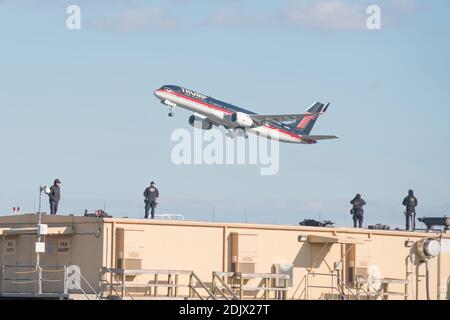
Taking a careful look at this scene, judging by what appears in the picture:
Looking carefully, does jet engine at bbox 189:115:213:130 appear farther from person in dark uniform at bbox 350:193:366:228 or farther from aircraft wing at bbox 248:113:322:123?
person in dark uniform at bbox 350:193:366:228

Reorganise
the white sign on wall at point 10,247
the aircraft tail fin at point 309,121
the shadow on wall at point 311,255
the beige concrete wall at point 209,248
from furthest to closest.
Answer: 1. the aircraft tail fin at point 309,121
2. the shadow on wall at point 311,255
3. the white sign on wall at point 10,247
4. the beige concrete wall at point 209,248

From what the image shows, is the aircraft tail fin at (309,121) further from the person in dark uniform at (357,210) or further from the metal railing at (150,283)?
the metal railing at (150,283)

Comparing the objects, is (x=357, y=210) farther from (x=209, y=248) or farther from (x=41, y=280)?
(x=41, y=280)

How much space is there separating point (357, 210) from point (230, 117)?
147ft

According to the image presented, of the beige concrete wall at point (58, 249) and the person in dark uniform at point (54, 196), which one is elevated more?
the person in dark uniform at point (54, 196)

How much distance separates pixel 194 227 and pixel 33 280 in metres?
5.11

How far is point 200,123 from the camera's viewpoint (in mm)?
88938

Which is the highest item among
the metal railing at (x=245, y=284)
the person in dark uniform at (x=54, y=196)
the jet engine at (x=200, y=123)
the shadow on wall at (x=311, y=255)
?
the jet engine at (x=200, y=123)

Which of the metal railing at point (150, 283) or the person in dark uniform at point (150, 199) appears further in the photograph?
the person in dark uniform at point (150, 199)

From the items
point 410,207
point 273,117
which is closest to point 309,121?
point 273,117

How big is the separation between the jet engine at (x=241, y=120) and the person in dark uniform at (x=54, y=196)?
4911cm

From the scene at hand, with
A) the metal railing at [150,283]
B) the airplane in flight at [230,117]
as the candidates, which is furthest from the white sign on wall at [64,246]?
the airplane in flight at [230,117]

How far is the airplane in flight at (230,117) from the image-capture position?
86.8 metres
